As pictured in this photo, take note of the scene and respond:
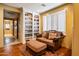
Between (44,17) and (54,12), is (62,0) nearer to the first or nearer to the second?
(54,12)

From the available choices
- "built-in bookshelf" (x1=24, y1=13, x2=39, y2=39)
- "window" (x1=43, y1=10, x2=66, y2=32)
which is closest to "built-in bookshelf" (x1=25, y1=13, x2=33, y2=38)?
"built-in bookshelf" (x1=24, y1=13, x2=39, y2=39)

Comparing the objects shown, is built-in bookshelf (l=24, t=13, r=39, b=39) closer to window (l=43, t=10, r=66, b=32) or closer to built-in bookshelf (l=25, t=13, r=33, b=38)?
built-in bookshelf (l=25, t=13, r=33, b=38)

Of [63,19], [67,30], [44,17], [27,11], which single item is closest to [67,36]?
[67,30]

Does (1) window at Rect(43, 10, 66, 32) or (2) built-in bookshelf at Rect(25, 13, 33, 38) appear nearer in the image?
(1) window at Rect(43, 10, 66, 32)

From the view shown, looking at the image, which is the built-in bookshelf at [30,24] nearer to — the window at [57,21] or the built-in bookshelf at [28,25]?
the built-in bookshelf at [28,25]

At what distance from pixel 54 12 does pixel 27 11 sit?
4.48ft

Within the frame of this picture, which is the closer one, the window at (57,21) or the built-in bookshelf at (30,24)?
the window at (57,21)

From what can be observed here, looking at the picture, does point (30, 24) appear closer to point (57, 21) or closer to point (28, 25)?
point (28, 25)

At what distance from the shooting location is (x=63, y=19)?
4066 mm

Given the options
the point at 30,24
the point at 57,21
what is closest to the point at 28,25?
the point at 30,24

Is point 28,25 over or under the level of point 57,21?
under

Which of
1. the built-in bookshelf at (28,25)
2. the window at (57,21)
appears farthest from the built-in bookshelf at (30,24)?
the window at (57,21)

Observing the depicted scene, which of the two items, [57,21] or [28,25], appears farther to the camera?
[28,25]

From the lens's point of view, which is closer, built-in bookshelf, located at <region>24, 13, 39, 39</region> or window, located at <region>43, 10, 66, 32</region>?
window, located at <region>43, 10, 66, 32</region>
